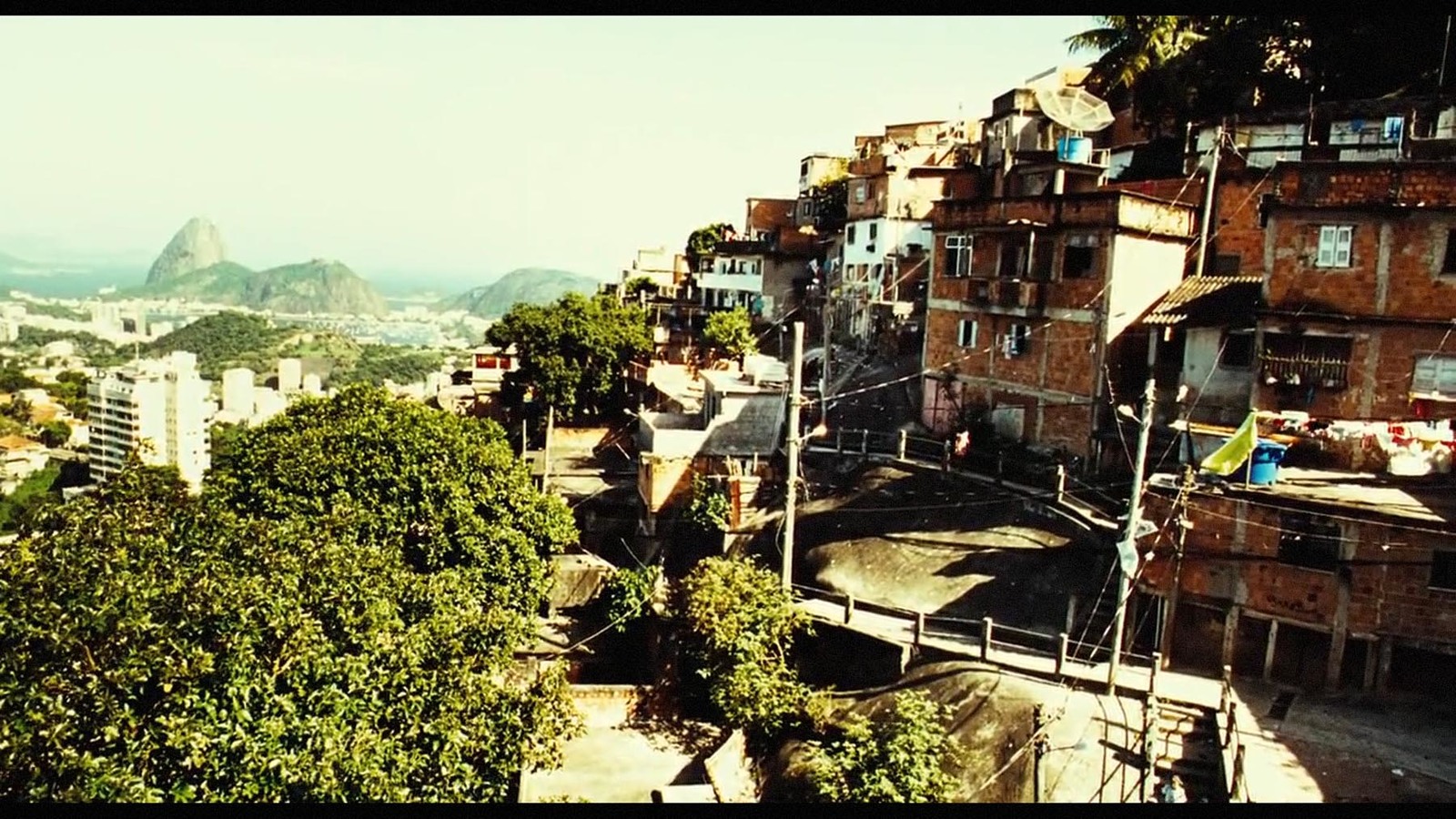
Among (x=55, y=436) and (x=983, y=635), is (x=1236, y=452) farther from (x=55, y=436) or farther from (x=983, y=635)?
(x=55, y=436)

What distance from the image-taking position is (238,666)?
12656mm

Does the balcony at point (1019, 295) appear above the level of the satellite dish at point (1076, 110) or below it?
below

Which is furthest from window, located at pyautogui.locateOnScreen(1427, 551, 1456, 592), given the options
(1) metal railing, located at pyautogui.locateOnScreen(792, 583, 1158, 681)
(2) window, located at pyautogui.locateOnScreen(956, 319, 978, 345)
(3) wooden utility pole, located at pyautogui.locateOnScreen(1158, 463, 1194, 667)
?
(2) window, located at pyautogui.locateOnScreen(956, 319, 978, 345)

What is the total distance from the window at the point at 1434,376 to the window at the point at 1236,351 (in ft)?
11.3

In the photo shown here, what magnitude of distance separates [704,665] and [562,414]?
24.4 m

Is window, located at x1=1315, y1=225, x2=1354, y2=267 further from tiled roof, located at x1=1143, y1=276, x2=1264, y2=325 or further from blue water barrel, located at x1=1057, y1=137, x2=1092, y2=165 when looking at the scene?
blue water barrel, located at x1=1057, y1=137, x2=1092, y2=165

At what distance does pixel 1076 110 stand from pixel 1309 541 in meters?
16.3

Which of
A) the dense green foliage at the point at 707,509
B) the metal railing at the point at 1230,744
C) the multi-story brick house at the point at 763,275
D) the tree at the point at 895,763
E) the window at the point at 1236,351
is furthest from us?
the multi-story brick house at the point at 763,275

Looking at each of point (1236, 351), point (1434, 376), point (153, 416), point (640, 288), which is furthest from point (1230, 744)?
point (153, 416)

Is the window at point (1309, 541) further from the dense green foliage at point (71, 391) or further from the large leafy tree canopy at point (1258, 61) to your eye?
the dense green foliage at point (71, 391)

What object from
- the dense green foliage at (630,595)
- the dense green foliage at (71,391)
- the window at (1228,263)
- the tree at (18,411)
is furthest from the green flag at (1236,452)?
the dense green foliage at (71,391)

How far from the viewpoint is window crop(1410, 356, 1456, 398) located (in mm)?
19750

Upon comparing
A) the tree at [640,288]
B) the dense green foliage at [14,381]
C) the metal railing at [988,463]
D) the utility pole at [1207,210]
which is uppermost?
the utility pole at [1207,210]

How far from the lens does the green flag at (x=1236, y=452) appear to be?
55.5 ft
